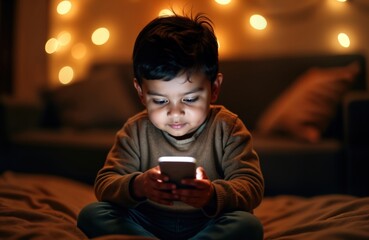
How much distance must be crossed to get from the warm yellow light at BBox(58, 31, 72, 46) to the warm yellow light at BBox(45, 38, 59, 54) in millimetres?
47

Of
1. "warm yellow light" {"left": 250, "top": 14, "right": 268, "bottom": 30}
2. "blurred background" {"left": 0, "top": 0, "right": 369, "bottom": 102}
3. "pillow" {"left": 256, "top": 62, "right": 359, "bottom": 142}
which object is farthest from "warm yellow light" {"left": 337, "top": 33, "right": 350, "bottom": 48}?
"warm yellow light" {"left": 250, "top": 14, "right": 268, "bottom": 30}

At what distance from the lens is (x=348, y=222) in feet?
3.51

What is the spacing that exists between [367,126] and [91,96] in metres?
1.55

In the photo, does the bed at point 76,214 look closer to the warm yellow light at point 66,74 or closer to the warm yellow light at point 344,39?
the warm yellow light at point 344,39

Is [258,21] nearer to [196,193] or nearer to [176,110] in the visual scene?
[176,110]

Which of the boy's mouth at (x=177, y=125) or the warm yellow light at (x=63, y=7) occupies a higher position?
the warm yellow light at (x=63, y=7)

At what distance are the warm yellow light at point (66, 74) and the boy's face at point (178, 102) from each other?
2.53m

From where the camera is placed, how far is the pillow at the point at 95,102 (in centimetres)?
260

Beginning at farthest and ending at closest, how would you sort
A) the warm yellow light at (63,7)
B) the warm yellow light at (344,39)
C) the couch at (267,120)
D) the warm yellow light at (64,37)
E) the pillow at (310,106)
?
the warm yellow light at (64,37)
the warm yellow light at (63,7)
the warm yellow light at (344,39)
the pillow at (310,106)
the couch at (267,120)

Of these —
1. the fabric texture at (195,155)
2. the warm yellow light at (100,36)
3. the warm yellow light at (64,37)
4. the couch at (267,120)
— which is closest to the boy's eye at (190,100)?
the fabric texture at (195,155)

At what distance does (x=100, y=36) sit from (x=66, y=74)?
16.9 inches

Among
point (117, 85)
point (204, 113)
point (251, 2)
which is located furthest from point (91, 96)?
point (204, 113)

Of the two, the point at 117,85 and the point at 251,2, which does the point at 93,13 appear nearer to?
the point at 117,85

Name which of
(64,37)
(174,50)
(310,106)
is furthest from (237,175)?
(64,37)
